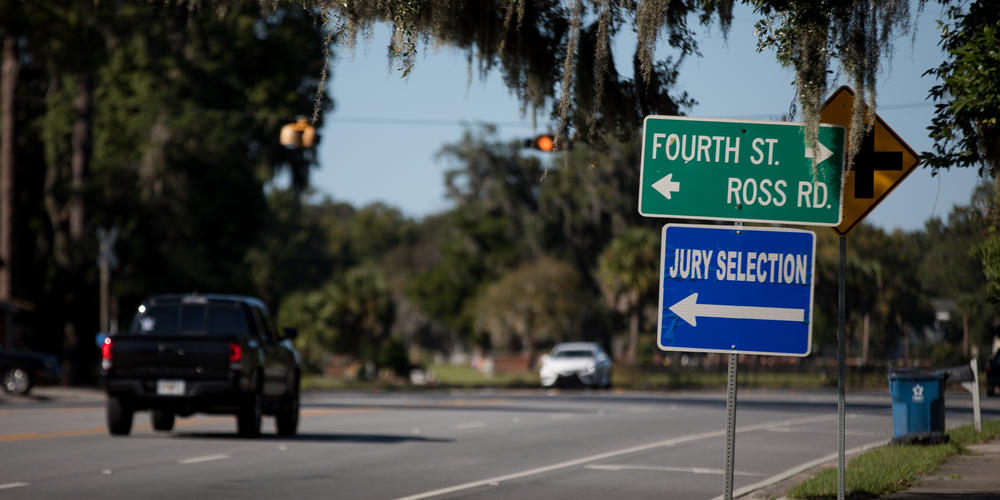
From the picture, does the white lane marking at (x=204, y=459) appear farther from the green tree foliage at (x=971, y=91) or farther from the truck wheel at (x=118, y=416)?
the green tree foliage at (x=971, y=91)

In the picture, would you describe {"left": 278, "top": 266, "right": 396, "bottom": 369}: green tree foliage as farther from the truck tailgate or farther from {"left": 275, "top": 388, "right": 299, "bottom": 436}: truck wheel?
the truck tailgate

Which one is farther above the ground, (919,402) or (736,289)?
(736,289)

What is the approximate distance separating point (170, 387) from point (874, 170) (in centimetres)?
1122

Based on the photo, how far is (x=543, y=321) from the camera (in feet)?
244

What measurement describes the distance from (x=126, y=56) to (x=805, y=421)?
114ft

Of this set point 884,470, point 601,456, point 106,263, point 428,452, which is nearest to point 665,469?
point 601,456

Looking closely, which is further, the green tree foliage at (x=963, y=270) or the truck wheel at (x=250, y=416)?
the truck wheel at (x=250, y=416)

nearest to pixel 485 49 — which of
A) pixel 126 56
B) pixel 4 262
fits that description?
pixel 4 262

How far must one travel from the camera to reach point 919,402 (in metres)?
16.9

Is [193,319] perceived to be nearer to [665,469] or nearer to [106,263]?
[665,469]

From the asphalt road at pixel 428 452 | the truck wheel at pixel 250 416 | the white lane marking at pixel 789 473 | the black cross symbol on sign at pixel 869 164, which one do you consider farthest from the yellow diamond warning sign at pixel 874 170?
the truck wheel at pixel 250 416

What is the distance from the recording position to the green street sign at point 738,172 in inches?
368

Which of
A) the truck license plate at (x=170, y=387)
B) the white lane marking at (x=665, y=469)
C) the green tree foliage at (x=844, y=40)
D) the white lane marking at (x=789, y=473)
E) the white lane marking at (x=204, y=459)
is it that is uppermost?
the green tree foliage at (x=844, y=40)

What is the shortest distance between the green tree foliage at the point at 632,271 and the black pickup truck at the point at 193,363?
44214 millimetres
